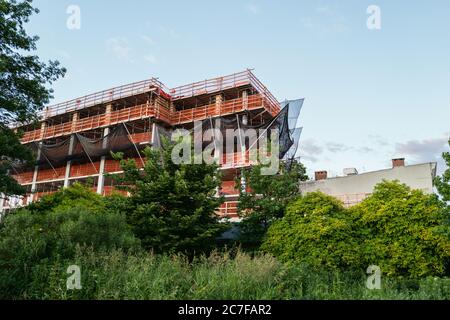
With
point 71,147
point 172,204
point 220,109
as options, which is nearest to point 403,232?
point 172,204

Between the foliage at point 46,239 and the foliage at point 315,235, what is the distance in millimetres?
6453

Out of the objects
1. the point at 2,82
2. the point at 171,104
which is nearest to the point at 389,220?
the point at 2,82

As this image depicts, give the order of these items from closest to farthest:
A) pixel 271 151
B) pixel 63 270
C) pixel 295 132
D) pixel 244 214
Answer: pixel 63 270 → pixel 244 214 → pixel 271 151 → pixel 295 132

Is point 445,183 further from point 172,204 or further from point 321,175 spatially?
point 321,175

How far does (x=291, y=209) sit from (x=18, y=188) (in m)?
11.6

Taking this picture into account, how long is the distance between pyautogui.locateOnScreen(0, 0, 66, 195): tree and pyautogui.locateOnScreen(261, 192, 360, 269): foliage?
440 inches

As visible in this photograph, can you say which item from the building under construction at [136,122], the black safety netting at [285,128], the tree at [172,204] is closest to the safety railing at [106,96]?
the building under construction at [136,122]

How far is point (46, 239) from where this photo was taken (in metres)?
10.0

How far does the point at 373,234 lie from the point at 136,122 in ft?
85.7

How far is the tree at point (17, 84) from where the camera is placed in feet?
49.3

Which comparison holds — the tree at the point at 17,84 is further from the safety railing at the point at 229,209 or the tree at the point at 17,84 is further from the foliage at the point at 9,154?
the safety railing at the point at 229,209
